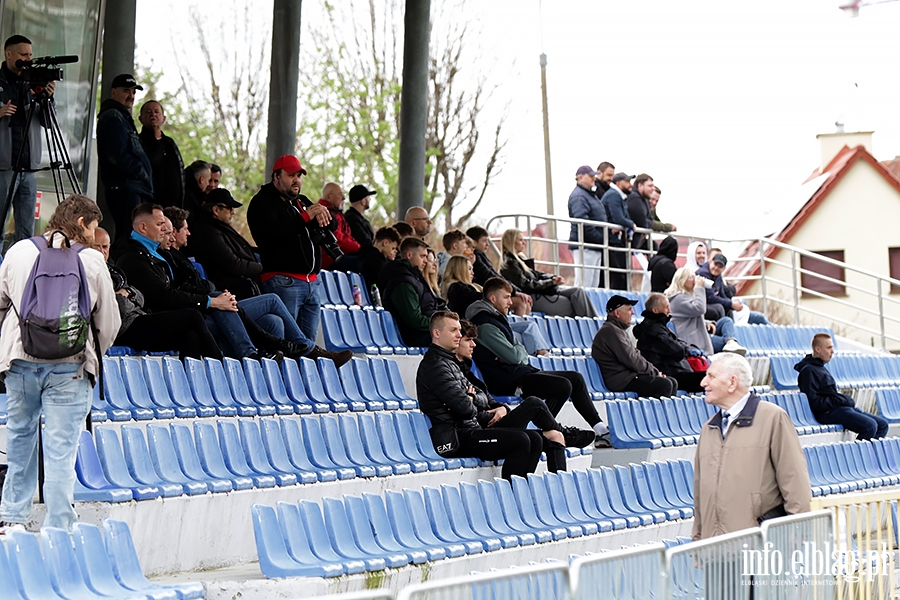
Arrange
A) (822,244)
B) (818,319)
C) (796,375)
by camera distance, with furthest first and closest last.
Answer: (822,244) < (818,319) < (796,375)

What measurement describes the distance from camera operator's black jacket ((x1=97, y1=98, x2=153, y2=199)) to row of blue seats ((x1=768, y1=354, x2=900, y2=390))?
285 inches

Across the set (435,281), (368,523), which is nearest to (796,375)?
(435,281)

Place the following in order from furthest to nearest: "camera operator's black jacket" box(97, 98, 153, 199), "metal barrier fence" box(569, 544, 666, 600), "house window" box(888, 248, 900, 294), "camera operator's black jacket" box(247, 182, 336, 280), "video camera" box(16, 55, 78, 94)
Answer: "house window" box(888, 248, 900, 294) → "camera operator's black jacket" box(97, 98, 153, 199) → "camera operator's black jacket" box(247, 182, 336, 280) → "video camera" box(16, 55, 78, 94) → "metal barrier fence" box(569, 544, 666, 600)

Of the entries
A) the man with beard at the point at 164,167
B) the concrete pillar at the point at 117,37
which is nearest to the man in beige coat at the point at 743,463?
the man with beard at the point at 164,167

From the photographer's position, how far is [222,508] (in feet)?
19.2

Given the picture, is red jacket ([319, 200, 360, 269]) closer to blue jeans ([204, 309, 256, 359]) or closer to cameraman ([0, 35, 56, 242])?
blue jeans ([204, 309, 256, 359])

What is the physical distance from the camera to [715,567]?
4.21 m

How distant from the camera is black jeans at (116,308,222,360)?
716cm

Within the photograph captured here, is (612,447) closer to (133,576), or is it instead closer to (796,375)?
(796,375)

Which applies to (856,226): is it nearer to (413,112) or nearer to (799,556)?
(413,112)

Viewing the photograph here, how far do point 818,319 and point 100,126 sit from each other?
855 inches

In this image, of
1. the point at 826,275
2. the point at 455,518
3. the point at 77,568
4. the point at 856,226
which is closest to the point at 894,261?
the point at 856,226

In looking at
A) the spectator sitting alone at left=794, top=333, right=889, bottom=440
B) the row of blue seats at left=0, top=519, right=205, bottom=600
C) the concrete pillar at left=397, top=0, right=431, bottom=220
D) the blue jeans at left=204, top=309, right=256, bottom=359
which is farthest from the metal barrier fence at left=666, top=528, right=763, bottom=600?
the concrete pillar at left=397, top=0, right=431, bottom=220

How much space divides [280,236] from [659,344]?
13.1ft
